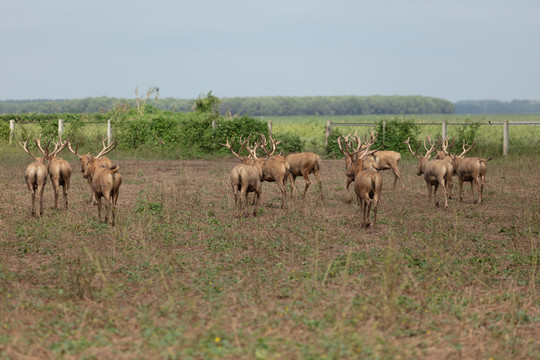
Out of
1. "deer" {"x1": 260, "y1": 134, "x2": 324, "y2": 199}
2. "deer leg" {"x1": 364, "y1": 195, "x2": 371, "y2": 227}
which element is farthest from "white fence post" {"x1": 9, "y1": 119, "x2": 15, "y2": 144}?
"deer leg" {"x1": 364, "y1": 195, "x2": 371, "y2": 227}

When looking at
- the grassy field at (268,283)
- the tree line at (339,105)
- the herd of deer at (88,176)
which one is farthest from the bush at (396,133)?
the tree line at (339,105)

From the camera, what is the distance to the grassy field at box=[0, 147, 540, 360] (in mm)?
6160

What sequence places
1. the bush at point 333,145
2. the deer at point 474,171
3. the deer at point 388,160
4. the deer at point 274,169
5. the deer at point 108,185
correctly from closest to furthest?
the deer at point 108,185 < the deer at point 274,169 < the deer at point 474,171 < the deer at point 388,160 < the bush at point 333,145

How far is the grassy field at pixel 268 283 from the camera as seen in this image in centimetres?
616

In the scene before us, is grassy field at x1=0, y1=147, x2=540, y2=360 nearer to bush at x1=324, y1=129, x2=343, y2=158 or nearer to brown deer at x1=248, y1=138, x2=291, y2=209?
brown deer at x1=248, y1=138, x2=291, y2=209

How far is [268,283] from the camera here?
8.26m

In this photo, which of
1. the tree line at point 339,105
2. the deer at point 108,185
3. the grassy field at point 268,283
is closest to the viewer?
the grassy field at point 268,283

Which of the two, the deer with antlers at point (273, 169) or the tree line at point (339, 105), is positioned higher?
the tree line at point (339, 105)

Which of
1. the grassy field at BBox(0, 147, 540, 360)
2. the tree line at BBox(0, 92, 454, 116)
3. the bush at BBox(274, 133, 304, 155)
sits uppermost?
the tree line at BBox(0, 92, 454, 116)

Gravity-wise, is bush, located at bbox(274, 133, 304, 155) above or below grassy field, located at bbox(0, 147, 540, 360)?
above

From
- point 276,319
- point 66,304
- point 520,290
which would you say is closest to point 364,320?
point 276,319

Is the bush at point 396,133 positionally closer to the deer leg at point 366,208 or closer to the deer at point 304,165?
the deer at point 304,165

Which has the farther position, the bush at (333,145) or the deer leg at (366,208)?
the bush at (333,145)

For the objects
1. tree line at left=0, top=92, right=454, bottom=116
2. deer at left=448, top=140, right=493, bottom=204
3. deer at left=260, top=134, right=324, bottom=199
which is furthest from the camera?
tree line at left=0, top=92, right=454, bottom=116
